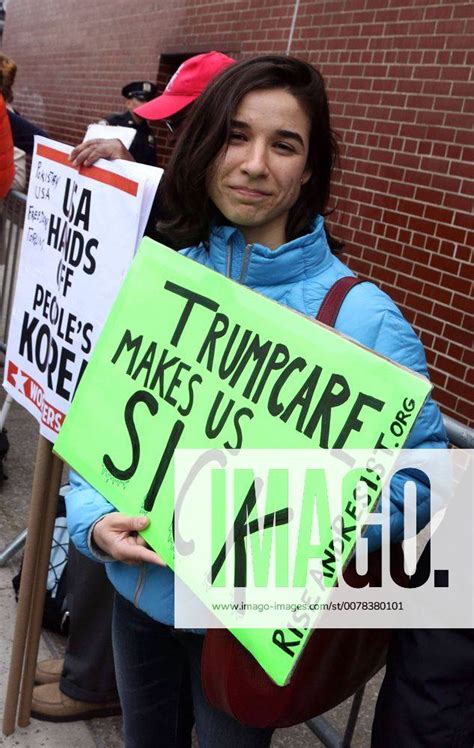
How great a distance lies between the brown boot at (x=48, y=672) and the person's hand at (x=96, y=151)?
1743 millimetres

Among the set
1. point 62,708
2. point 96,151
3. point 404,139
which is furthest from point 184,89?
point 404,139

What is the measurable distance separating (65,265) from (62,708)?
4.80 ft

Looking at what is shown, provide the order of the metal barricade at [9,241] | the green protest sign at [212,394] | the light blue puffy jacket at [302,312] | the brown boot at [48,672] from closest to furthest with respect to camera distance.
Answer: the green protest sign at [212,394], the light blue puffy jacket at [302,312], the brown boot at [48,672], the metal barricade at [9,241]

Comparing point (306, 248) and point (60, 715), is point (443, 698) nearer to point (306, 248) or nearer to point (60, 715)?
point (306, 248)

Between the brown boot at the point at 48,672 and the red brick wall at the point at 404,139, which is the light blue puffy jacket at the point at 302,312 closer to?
the brown boot at the point at 48,672

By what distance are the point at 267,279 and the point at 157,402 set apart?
0.34 m

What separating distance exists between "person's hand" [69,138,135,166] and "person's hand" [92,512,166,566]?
1.09 meters

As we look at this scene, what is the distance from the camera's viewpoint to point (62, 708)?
2.80m

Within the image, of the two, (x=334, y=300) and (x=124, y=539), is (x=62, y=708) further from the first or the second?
(x=334, y=300)

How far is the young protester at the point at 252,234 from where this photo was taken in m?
1.61

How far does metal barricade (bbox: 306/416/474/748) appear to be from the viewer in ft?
6.39

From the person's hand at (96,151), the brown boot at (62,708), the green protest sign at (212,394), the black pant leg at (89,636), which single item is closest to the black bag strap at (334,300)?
Answer: the green protest sign at (212,394)

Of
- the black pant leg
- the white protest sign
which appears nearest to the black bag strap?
the white protest sign

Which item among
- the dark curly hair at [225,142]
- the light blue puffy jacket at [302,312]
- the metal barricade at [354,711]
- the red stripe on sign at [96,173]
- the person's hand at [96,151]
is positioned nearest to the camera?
the light blue puffy jacket at [302,312]
